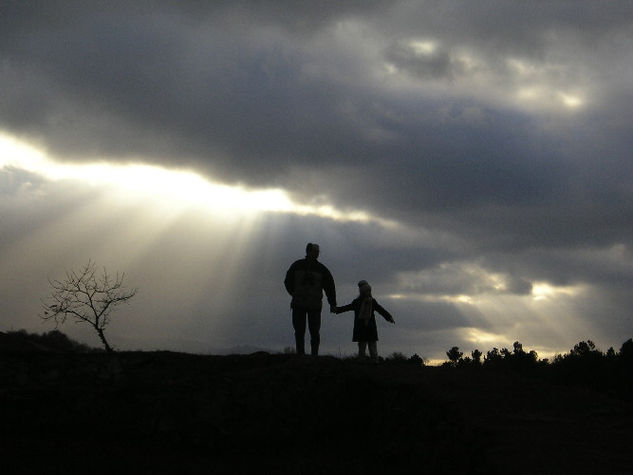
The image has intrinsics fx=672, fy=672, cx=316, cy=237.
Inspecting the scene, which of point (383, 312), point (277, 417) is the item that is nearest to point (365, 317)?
point (383, 312)

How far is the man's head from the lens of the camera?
15.5 meters

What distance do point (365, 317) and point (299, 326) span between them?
1.49 metres

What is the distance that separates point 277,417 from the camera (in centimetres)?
927

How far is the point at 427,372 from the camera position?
431 inches

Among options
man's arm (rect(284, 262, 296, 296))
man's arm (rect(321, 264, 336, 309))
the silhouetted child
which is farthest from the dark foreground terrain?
man's arm (rect(321, 264, 336, 309))

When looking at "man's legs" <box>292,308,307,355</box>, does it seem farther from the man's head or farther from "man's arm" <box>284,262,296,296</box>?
the man's head

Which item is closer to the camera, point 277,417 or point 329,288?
point 277,417

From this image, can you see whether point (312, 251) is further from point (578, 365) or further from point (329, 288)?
point (578, 365)

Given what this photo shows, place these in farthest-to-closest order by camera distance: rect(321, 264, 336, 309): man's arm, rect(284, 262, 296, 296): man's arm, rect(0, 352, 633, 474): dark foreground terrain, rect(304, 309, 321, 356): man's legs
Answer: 1. rect(321, 264, 336, 309): man's arm
2. rect(284, 262, 296, 296): man's arm
3. rect(304, 309, 321, 356): man's legs
4. rect(0, 352, 633, 474): dark foreground terrain

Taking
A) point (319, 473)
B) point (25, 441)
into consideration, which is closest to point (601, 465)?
point (319, 473)

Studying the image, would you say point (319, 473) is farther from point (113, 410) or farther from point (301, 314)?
point (301, 314)

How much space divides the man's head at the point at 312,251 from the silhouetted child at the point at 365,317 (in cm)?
123

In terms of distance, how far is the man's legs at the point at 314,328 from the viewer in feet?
49.1

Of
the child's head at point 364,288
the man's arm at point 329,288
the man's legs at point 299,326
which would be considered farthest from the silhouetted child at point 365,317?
the man's legs at point 299,326
